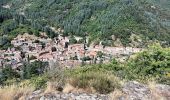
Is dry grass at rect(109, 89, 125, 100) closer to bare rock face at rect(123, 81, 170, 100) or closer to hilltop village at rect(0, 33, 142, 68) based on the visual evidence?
bare rock face at rect(123, 81, 170, 100)

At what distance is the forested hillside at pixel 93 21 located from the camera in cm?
12267

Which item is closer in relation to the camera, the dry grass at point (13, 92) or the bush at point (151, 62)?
the dry grass at point (13, 92)

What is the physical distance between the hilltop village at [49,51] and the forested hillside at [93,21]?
12.8 ft

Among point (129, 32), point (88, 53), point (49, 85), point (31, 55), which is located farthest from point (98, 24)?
point (49, 85)

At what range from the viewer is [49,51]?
318ft

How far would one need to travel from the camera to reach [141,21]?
6230 inches

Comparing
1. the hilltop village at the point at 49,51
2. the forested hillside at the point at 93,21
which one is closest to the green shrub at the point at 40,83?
the hilltop village at the point at 49,51

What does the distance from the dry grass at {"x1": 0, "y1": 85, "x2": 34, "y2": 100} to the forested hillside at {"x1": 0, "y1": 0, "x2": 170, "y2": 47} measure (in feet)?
308

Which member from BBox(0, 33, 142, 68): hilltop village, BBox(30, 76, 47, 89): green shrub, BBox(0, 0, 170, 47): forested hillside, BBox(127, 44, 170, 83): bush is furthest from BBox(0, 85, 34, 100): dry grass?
BBox(0, 0, 170, 47): forested hillside

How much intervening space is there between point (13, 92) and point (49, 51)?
294 feet

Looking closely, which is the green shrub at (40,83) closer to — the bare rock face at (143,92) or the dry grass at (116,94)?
the dry grass at (116,94)

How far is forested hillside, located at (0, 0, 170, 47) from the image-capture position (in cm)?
12267

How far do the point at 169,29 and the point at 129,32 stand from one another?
46386mm

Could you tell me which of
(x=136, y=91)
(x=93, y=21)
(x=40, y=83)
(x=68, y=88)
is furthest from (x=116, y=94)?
(x=93, y=21)
